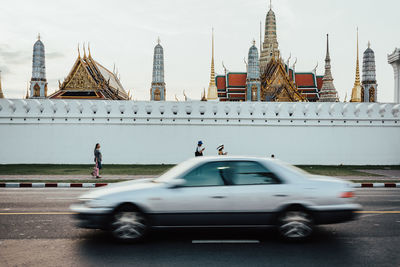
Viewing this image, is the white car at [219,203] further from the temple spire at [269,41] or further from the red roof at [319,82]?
the temple spire at [269,41]

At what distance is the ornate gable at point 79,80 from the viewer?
25.8 m

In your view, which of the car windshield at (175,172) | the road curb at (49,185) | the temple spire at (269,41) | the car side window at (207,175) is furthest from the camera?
the temple spire at (269,41)

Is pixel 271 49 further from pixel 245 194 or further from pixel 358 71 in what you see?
pixel 245 194

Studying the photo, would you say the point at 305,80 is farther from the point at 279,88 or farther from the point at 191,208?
the point at 191,208

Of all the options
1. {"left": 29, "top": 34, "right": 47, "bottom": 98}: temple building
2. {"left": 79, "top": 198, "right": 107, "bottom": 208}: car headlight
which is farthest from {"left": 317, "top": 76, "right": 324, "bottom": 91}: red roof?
{"left": 79, "top": 198, "right": 107, "bottom": 208}: car headlight

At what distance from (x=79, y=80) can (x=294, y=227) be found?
2309cm

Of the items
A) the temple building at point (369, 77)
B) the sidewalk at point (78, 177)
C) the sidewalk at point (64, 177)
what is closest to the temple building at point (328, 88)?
the temple building at point (369, 77)

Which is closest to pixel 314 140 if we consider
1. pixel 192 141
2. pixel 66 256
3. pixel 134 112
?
pixel 192 141

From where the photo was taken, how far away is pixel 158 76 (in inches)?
993

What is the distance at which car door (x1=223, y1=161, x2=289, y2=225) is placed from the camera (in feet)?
16.9

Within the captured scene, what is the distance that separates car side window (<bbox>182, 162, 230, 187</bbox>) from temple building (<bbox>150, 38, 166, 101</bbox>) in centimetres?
1979

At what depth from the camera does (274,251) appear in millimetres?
4801

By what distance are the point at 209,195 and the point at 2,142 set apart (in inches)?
700

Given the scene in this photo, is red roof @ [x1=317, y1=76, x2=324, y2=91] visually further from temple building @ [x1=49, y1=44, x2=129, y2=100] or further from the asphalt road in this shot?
the asphalt road
